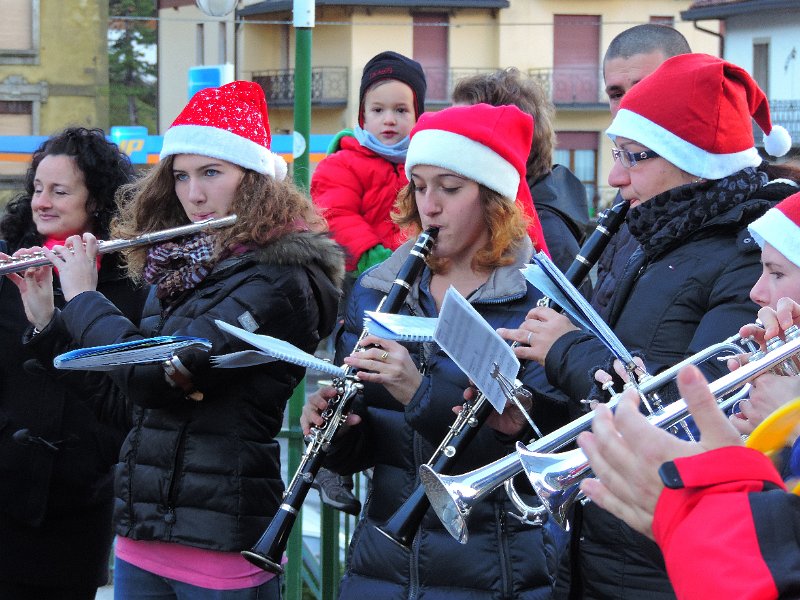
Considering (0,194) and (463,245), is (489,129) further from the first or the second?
(0,194)

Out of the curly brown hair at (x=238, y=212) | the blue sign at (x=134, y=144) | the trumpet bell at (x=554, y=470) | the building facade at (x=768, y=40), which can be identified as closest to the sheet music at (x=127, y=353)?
the curly brown hair at (x=238, y=212)

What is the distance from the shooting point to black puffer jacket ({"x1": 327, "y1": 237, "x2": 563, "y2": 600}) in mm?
3016

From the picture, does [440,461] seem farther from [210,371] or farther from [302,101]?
Result: [302,101]

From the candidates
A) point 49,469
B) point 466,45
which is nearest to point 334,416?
point 49,469

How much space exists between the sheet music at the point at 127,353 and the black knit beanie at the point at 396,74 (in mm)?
2184

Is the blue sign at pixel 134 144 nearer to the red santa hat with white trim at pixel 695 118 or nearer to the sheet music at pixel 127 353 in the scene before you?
the sheet music at pixel 127 353

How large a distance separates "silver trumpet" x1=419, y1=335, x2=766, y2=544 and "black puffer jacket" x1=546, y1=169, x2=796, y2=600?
0.13 meters

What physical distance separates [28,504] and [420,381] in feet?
4.84

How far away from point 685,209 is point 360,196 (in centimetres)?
230

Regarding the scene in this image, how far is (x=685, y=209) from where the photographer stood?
9.27 ft

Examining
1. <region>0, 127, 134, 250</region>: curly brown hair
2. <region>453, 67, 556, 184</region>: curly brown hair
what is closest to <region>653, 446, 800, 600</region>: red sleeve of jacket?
<region>453, 67, 556, 184</region>: curly brown hair

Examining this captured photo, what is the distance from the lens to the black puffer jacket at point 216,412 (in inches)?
127

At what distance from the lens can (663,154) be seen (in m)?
2.93

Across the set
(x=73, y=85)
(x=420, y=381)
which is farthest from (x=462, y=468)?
(x=73, y=85)
